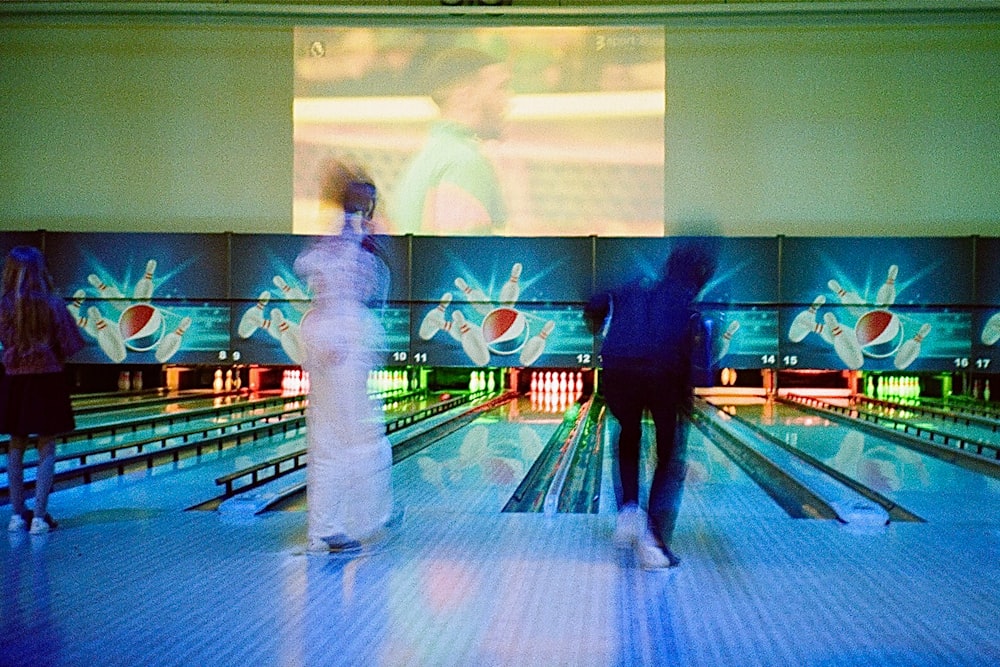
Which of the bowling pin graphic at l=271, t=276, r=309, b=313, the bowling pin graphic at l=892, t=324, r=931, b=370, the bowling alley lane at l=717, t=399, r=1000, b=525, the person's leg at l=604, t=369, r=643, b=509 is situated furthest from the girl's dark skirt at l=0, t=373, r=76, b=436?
the bowling pin graphic at l=892, t=324, r=931, b=370

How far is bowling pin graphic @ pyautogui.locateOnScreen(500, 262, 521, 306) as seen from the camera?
27.1 feet

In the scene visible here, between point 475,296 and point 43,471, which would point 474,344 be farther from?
point 43,471

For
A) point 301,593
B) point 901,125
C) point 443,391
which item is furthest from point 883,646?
point 443,391

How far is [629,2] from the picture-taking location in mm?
7898

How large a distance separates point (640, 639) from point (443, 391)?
821 centimetres

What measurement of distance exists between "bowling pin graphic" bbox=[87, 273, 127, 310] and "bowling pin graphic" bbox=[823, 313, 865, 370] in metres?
5.78

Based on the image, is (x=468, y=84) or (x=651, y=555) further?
(x=468, y=84)

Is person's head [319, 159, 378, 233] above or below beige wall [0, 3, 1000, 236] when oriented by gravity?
below

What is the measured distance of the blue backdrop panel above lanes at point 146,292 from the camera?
8273 mm

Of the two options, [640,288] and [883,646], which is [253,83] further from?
[883,646]

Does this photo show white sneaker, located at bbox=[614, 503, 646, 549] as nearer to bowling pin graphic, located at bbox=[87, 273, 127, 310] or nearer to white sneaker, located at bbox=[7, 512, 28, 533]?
white sneaker, located at bbox=[7, 512, 28, 533]

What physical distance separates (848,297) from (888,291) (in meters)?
0.31

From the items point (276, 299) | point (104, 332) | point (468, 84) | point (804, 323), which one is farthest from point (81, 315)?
point (804, 323)

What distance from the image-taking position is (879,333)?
8.12m
